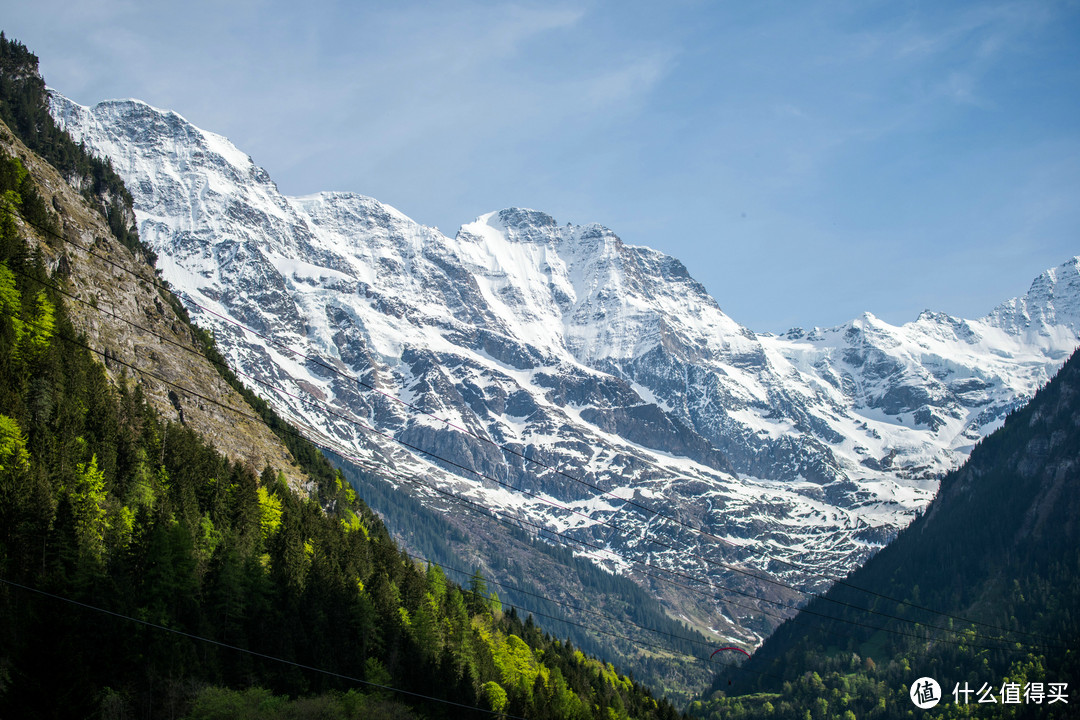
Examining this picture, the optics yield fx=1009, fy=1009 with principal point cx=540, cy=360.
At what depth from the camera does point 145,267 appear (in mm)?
155750

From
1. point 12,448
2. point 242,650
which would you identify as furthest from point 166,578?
point 12,448

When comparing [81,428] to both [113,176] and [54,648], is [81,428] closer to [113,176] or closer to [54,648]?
[54,648]

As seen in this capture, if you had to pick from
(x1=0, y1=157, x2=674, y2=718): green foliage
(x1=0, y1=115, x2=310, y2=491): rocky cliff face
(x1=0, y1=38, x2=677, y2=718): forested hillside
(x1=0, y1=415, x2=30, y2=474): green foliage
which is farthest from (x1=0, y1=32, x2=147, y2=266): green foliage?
(x1=0, y1=415, x2=30, y2=474): green foliage

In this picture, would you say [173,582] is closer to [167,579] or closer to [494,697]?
[167,579]

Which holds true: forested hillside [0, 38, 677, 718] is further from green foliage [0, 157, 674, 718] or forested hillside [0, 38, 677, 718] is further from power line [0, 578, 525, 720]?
power line [0, 578, 525, 720]

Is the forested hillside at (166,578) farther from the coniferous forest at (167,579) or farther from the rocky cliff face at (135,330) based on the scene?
the rocky cliff face at (135,330)

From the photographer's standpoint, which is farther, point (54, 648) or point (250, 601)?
point (250, 601)

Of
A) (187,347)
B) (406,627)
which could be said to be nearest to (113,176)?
(187,347)

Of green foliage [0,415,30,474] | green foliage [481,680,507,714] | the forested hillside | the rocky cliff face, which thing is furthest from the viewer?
the rocky cliff face

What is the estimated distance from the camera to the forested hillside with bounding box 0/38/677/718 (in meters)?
78.6

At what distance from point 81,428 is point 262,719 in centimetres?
3741

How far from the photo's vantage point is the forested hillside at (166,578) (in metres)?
78.6

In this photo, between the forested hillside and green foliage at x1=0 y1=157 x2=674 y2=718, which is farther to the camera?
the forested hillside

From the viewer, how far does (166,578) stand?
290ft
